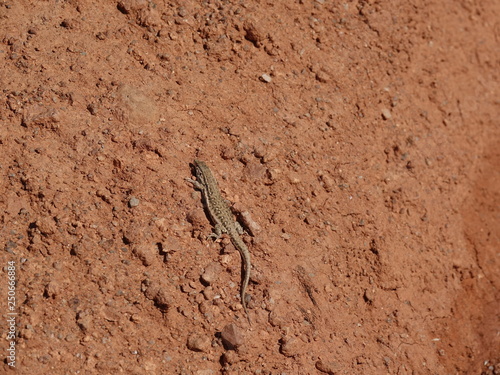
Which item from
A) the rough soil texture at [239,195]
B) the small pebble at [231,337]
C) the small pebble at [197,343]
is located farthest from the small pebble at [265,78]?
the small pebble at [197,343]

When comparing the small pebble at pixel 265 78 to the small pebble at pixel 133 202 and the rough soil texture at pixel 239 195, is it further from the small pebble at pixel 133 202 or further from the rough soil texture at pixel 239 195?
the small pebble at pixel 133 202

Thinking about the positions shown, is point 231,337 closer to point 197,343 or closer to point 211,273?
point 197,343

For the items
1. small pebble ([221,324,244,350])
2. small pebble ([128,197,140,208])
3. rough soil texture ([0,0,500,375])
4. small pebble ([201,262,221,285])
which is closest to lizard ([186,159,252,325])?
rough soil texture ([0,0,500,375])

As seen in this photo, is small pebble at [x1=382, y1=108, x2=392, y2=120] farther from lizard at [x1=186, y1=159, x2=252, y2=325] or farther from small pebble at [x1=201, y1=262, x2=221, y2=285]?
small pebble at [x1=201, y1=262, x2=221, y2=285]

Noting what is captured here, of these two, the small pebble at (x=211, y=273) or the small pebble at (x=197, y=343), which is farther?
the small pebble at (x=211, y=273)

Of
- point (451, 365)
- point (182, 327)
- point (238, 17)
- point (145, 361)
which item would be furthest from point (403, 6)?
point (145, 361)

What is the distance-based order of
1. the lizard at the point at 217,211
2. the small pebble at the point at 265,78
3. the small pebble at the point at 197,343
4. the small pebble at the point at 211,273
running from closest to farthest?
the small pebble at the point at 197,343 < the small pebble at the point at 211,273 < the lizard at the point at 217,211 < the small pebble at the point at 265,78
